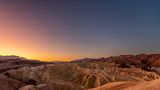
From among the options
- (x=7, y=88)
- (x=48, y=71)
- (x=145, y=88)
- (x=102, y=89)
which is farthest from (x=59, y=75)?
(x=145, y=88)

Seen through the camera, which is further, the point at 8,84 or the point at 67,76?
the point at 67,76

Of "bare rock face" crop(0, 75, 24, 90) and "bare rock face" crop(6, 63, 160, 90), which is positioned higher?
"bare rock face" crop(6, 63, 160, 90)

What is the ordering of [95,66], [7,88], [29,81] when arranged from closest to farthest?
[7,88], [29,81], [95,66]

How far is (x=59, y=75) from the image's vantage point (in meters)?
103

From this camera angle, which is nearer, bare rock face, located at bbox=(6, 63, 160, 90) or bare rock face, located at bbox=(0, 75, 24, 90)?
bare rock face, located at bbox=(0, 75, 24, 90)

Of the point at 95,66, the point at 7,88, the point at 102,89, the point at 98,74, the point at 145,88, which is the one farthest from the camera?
the point at 95,66

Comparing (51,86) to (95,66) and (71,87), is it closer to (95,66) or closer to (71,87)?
(71,87)

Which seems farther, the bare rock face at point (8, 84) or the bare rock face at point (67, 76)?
the bare rock face at point (67, 76)

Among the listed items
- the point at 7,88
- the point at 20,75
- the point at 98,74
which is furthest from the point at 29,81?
the point at 98,74

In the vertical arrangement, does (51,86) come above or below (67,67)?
below

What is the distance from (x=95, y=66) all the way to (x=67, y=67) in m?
18.7

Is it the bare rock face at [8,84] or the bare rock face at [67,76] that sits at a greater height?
the bare rock face at [67,76]

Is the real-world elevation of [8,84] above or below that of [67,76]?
below

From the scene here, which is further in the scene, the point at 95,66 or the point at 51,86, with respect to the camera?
the point at 95,66
